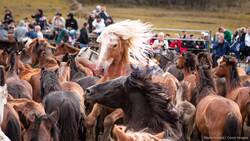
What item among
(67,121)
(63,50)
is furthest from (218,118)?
(63,50)

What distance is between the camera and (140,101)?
6.16 m

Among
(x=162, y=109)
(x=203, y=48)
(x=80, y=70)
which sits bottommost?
(x=203, y=48)

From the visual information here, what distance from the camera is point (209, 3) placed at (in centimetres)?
5194

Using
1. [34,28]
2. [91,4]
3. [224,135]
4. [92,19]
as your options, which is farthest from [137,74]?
[91,4]

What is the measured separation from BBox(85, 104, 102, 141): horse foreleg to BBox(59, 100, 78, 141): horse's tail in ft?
0.71

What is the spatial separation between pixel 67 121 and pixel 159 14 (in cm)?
3842

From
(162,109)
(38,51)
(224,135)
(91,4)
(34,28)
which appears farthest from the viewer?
(91,4)

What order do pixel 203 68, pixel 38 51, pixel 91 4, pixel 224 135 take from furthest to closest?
pixel 91 4, pixel 38 51, pixel 203 68, pixel 224 135

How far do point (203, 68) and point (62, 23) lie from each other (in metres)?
12.0

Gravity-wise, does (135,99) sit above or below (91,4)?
above

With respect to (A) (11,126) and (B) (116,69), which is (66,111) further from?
(A) (11,126)

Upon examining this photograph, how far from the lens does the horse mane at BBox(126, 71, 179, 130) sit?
5969 millimetres

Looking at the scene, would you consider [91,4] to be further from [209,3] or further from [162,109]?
[162,109]

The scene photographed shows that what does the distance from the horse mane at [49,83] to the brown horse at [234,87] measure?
3.26 m
